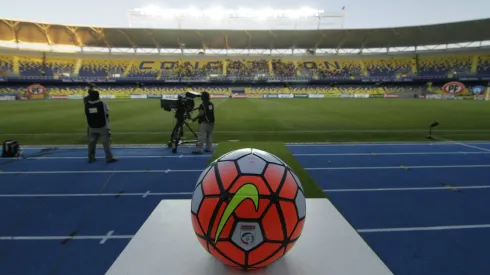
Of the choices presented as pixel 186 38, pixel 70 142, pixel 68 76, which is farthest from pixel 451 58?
pixel 68 76

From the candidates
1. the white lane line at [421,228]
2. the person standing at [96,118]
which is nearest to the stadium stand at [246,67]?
the person standing at [96,118]

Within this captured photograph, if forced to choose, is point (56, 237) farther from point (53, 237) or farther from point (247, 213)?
point (247, 213)

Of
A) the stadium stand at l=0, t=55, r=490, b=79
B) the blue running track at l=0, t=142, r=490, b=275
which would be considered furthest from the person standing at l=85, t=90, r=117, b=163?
the stadium stand at l=0, t=55, r=490, b=79

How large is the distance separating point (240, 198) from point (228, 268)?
0.68 meters

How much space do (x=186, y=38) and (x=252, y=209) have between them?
56.0 meters

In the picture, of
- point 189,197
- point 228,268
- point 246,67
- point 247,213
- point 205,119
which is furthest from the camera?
point 246,67

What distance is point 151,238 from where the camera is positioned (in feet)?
8.39

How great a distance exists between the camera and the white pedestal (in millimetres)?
2105

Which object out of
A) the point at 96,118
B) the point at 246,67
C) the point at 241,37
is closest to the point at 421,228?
the point at 96,118

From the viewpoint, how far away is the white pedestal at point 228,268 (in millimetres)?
2105

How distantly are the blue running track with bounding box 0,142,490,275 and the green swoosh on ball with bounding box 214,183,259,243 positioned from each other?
1998 mm

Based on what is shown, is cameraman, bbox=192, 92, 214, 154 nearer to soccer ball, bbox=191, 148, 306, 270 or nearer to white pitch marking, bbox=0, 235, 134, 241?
white pitch marking, bbox=0, 235, 134, 241

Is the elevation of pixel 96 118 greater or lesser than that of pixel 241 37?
lesser

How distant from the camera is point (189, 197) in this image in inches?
200
